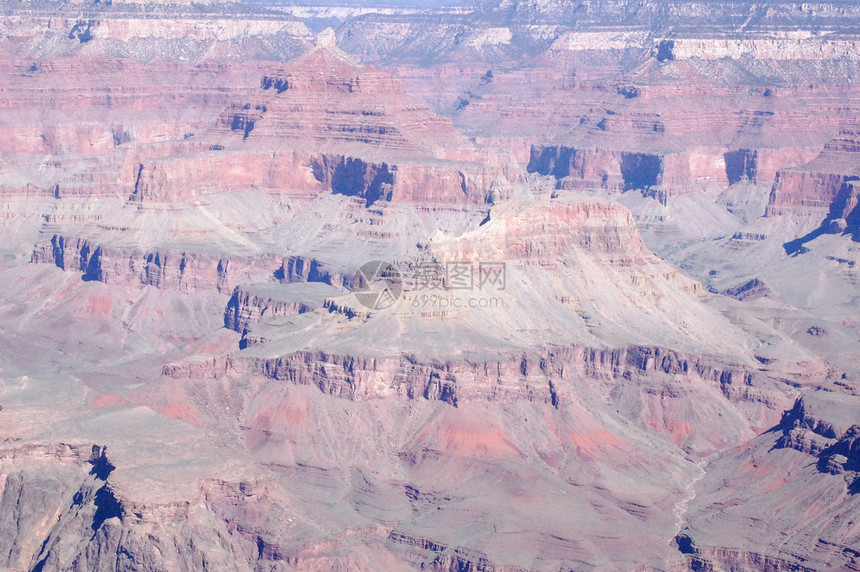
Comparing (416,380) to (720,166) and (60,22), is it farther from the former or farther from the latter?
(60,22)

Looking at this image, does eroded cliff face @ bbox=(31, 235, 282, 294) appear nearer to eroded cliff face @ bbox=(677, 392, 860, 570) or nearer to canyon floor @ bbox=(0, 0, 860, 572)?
canyon floor @ bbox=(0, 0, 860, 572)

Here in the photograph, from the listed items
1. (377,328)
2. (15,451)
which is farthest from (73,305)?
(15,451)
